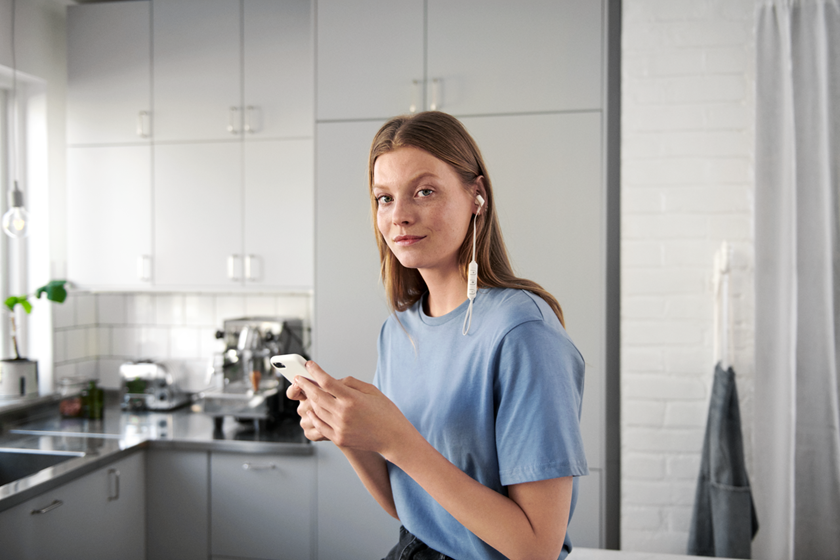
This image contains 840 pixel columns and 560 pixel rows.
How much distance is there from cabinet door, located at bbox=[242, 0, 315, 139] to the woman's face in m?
1.62

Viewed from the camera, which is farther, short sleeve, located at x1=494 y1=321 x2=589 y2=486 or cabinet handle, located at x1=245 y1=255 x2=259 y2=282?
cabinet handle, located at x1=245 y1=255 x2=259 y2=282

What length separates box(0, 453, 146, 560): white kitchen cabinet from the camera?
175 cm

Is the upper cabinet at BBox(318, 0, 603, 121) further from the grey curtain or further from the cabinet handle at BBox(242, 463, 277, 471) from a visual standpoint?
the cabinet handle at BBox(242, 463, 277, 471)

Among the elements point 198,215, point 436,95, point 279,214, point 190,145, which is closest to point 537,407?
point 436,95

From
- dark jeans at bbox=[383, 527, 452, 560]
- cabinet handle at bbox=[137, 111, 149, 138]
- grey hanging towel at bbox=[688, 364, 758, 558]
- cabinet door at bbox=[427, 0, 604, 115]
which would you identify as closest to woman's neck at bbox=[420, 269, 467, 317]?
dark jeans at bbox=[383, 527, 452, 560]

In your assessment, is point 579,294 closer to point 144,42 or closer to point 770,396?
point 770,396

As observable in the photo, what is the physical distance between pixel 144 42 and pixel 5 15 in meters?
0.54

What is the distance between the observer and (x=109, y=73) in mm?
2604

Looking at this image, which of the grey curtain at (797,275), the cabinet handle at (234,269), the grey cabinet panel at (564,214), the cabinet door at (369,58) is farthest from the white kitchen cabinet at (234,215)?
the grey curtain at (797,275)

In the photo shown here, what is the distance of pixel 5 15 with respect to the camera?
2.40 meters

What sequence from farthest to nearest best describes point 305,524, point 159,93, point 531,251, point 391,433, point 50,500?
point 159,93, point 305,524, point 531,251, point 50,500, point 391,433

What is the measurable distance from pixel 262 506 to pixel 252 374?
0.55 metres

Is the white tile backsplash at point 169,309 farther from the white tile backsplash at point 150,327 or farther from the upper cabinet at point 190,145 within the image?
the upper cabinet at point 190,145

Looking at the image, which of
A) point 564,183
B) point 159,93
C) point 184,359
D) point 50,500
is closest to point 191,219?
point 159,93
